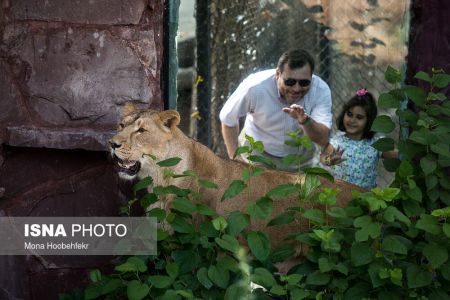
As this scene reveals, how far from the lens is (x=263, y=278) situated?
4.84 metres

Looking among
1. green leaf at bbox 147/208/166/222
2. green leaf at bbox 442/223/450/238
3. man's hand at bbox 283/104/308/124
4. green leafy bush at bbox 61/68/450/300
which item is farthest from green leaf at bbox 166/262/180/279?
man's hand at bbox 283/104/308/124

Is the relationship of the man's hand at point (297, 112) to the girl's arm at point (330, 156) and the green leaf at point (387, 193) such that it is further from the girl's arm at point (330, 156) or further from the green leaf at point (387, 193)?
the green leaf at point (387, 193)

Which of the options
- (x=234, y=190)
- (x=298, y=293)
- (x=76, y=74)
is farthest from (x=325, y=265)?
(x=76, y=74)

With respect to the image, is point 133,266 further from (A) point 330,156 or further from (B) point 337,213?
(A) point 330,156

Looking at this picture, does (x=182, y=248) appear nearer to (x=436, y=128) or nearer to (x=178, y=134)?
(x=178, y=134)

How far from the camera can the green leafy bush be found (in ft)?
16.1

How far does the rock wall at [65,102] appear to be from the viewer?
18.7 feet

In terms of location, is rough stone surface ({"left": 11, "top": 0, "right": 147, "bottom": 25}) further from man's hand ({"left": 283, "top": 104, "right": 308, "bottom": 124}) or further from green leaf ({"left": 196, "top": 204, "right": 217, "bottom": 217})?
man's hand ({"left": 283, "top": 104, "right": 308, "bottom": 124})

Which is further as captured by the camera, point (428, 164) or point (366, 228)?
point (428, 164)

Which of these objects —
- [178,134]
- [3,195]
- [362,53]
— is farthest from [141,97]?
[362,53]

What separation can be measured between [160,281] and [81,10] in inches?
62.9

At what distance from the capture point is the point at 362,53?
35.7ft

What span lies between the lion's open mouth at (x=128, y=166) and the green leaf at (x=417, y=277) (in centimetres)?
155

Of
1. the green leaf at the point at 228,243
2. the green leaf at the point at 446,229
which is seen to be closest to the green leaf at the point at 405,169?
the green leaf at the point at 446,229
